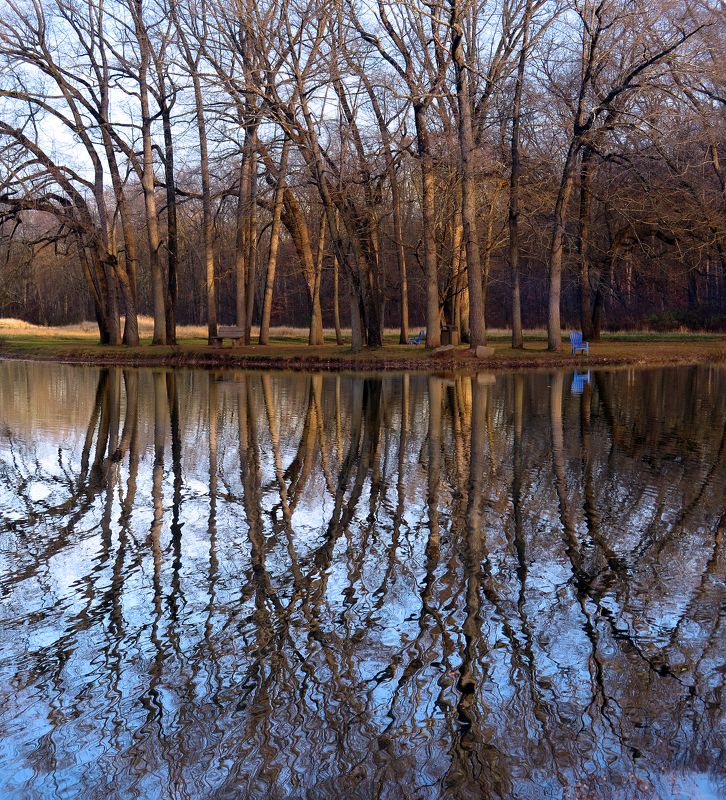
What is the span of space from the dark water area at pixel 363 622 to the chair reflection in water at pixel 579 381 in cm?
913

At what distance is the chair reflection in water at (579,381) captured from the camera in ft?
71.8

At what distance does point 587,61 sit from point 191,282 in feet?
174

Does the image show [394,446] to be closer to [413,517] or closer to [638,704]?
[413,517]

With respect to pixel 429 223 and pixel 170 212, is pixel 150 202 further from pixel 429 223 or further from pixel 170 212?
pixel 429 223

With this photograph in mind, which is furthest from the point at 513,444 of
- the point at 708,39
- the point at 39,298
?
the point at 39,298

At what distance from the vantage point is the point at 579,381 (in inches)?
977

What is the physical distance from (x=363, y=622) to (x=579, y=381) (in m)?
20.1

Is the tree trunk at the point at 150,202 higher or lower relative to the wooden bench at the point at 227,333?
higher

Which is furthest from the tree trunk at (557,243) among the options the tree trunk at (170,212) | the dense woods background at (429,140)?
the tree trunk at (170,212)

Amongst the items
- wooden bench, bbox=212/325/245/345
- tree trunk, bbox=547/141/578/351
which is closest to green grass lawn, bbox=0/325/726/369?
wooden bench, bbox=212/325/245/345

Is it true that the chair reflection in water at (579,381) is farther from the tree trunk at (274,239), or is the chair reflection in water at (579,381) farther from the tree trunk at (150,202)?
the tree trunk at (150,202)

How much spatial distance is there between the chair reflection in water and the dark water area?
913 centimetres

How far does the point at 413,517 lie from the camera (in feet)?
28.4

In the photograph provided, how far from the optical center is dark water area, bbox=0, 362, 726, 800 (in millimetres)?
4016
